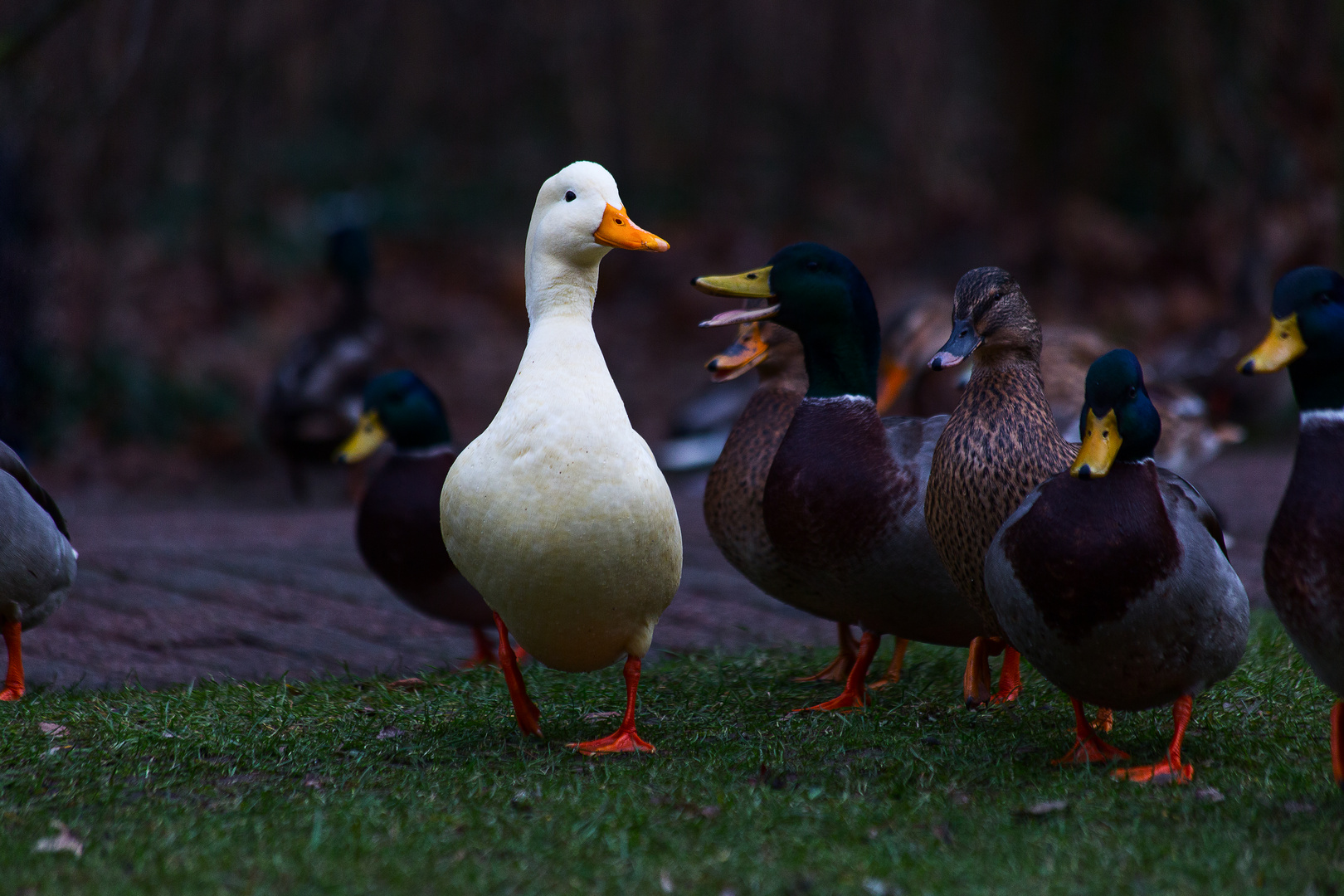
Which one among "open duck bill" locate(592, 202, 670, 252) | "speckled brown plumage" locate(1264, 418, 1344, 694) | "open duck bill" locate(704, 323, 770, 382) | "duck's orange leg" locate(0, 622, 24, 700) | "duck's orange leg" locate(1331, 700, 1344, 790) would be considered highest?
"open duck bill" locate(592, 202, 670, 252)

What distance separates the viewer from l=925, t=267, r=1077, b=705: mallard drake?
10.8ft

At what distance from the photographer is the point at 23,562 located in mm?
3559

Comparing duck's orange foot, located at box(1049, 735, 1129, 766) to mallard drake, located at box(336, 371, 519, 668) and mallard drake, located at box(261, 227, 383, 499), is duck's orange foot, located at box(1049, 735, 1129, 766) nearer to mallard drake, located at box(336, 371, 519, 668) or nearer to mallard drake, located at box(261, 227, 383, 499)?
mallard drake, located at box(336, 371, 519, 668)

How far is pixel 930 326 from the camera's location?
6.48m

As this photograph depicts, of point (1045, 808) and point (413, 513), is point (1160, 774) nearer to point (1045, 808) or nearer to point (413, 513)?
point (1045, 808)

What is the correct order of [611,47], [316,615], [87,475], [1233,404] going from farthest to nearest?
[611,47], [1233,404], [87,475], [316,615]

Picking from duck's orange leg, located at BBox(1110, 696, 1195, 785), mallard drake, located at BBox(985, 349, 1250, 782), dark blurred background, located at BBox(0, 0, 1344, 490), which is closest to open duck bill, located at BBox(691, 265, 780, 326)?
mallard drake, located at BBox(985, 349, 1250, 782)

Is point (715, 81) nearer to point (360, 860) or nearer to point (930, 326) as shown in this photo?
point (930, 326)

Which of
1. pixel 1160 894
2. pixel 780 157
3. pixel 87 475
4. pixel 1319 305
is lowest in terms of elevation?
pixel 87 475

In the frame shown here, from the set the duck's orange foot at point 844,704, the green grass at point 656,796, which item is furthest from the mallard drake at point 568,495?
the duck's orange foot at point 844,704

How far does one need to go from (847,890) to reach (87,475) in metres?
7.01

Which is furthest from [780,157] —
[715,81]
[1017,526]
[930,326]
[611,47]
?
[1017,526]

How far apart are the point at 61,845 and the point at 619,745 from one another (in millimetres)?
1134

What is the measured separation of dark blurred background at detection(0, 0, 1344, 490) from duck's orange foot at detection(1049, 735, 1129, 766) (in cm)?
569
